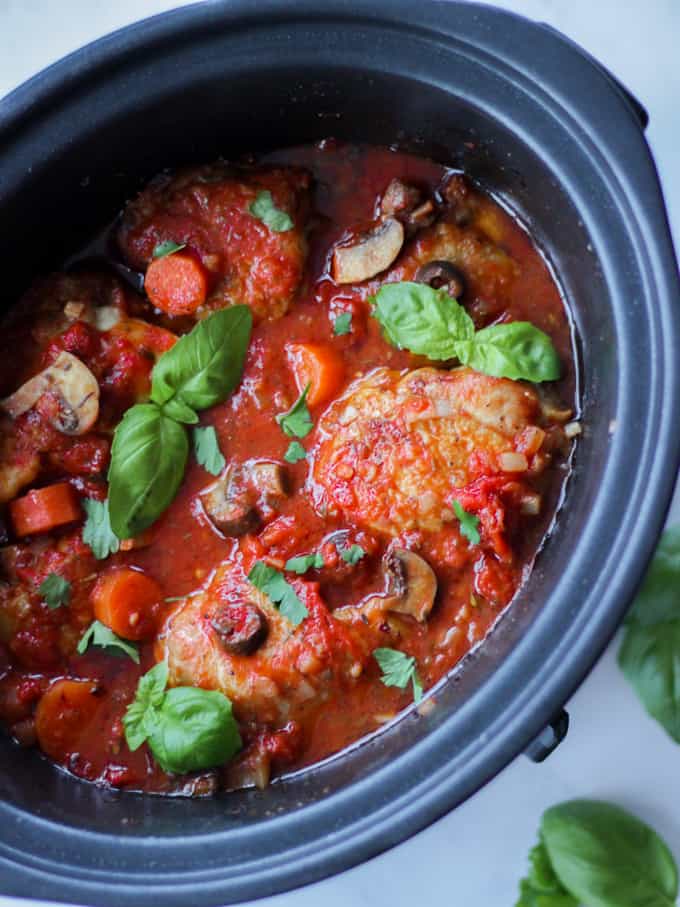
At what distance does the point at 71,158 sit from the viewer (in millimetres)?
3609

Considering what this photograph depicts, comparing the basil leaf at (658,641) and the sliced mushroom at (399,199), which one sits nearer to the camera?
the basil leaf at (658,641)

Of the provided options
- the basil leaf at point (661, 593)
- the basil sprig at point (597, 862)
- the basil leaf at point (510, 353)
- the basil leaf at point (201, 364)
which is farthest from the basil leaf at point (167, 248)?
the basil sprig at point (597, 862)

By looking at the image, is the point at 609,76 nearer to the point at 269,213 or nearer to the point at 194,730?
the point at 269,213

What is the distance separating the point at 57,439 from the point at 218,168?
3.12 feet

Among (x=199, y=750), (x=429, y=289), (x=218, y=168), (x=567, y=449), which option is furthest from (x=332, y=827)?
(x=218, y=168)

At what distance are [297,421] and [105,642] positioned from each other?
0.82 m

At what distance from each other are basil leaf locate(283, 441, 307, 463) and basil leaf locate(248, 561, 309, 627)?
0.31 m

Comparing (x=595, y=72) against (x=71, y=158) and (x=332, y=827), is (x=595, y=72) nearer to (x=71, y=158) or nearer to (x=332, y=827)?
(x=71, y=158)

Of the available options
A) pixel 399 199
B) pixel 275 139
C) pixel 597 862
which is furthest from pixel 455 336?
pixel 597 862

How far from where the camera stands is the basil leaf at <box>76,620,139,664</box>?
3662 mm

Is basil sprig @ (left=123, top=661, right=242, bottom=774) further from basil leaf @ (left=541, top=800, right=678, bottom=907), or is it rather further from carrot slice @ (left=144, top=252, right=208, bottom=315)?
carrot slice @ (left=144, top=252, right=208, bottom=315)

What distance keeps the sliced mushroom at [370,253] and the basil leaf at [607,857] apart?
1625 millimetres

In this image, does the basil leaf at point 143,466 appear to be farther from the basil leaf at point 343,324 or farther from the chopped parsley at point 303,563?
the basil leaf at point 343,324

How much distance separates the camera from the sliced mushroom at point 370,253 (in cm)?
371
